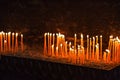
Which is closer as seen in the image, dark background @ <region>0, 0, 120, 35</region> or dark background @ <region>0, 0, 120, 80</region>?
dark background @ <region>0, 0, 120, 80</region>

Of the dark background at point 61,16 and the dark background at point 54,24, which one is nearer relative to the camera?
the dark background at point 54,24

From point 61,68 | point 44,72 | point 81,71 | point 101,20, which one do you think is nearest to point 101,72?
point 81,71

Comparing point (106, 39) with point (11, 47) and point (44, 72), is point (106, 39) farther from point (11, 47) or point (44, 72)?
point (11, 47)

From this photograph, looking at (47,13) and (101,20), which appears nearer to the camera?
(101,20)

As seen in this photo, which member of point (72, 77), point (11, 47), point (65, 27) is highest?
point (65, 27)

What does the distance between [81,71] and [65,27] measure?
1301 mm

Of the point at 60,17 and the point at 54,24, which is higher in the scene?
the point at 60,17

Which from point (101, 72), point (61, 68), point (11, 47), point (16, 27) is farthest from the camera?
point (16, 27)

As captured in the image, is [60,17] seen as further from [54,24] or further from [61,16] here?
[54,24]

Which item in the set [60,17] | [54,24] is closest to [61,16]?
[60,17]

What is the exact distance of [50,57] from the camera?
4.39 meters

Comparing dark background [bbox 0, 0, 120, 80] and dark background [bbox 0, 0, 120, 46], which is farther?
dark background [bbox 0, 0, 120, 46]

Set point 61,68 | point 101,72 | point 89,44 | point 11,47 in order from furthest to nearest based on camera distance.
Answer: point 11,47
point 89,44
point 61,68
point 101,72

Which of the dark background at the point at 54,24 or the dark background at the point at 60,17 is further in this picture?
the dark background at the point at 60,17
